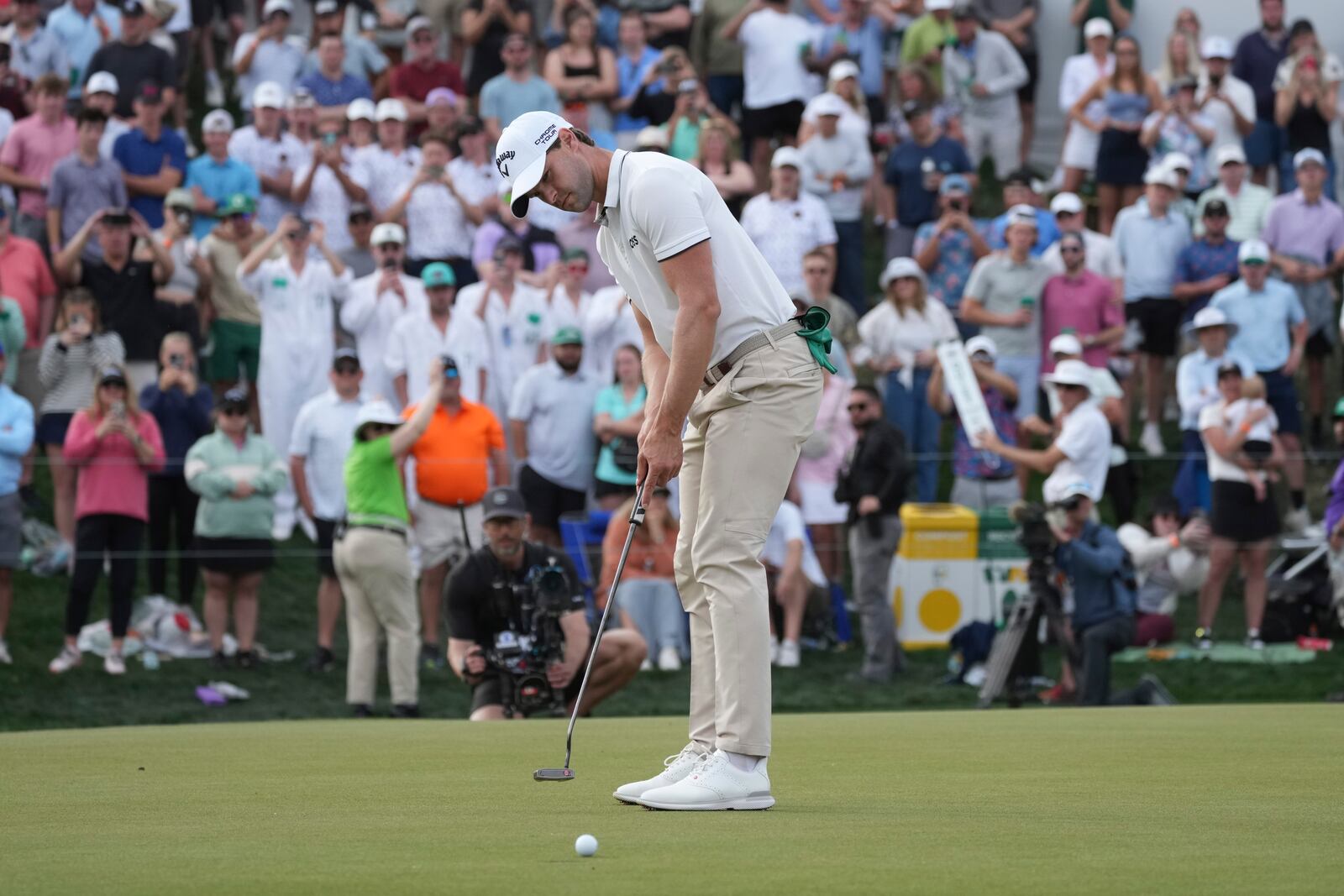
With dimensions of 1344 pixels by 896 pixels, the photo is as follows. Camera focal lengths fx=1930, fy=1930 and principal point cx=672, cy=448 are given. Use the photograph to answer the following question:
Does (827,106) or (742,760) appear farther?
(827,106)

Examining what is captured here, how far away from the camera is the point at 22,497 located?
46.8ft

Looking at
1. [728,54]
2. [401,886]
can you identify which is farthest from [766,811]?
[728,54]

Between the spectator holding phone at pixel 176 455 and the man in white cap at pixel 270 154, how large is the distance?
262cm

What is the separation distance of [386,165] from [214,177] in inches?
62.1

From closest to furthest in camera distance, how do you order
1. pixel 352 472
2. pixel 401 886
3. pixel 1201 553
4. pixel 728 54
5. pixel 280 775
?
pixel 401 886 → pixel 280 775 → pixel 352 472 → pixel 1201 553 → pixel 728 54

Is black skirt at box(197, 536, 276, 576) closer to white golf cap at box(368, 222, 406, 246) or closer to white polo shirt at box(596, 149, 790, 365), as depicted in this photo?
white golf cap at box(368, 222, 406, 246)

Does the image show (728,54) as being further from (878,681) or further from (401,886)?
(401,886)

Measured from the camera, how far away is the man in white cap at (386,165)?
58.0 ft

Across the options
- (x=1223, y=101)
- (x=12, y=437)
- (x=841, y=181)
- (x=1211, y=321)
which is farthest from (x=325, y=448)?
(x=1223, y=101)

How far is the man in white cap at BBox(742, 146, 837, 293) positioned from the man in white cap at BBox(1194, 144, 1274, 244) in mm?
3838

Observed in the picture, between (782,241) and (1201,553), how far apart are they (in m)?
4.67

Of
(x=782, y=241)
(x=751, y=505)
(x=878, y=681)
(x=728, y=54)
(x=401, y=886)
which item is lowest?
(x=878, y=681)

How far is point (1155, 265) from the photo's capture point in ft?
59.6

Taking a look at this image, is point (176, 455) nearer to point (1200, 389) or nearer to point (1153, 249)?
point (1200, 389)
